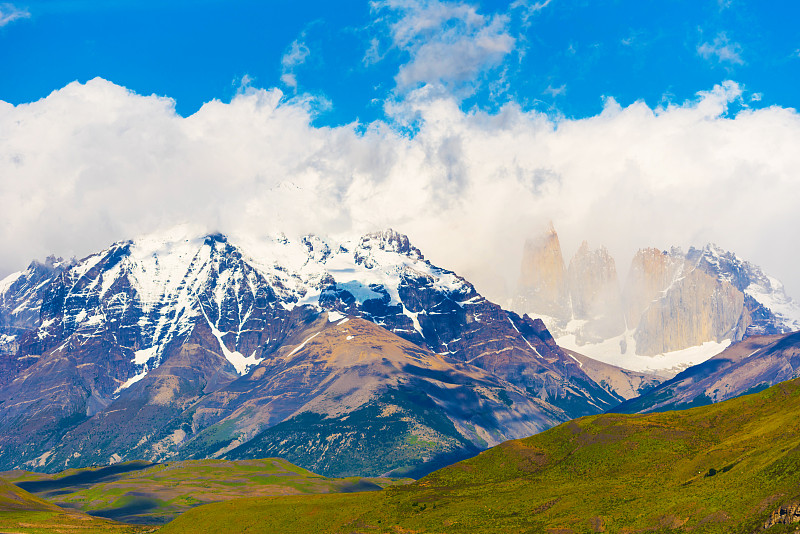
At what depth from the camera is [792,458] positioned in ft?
604

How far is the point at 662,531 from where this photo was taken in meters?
183

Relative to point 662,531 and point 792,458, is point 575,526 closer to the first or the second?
point 662,531

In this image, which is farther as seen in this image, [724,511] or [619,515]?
[619,515]

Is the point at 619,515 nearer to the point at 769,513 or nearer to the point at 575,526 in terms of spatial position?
the point at 575,526

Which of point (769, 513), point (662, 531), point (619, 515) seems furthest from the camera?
point (619, 515)

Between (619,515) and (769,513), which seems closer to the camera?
(769,513)

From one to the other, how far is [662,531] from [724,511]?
12.8 metres

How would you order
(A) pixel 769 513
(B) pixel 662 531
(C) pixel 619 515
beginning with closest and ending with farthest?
1. (A) pixel 769 513
2. (B) pixel 662 531
3. (C) pixel 619 515

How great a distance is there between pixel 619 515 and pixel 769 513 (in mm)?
35079

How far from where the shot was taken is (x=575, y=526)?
7736 inches

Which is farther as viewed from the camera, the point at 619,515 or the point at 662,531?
the point at 619,515

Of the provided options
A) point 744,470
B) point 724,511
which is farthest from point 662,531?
point 744,470

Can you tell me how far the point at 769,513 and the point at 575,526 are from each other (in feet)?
138

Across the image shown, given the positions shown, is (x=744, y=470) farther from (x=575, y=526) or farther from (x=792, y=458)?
(x=575, y=526)
